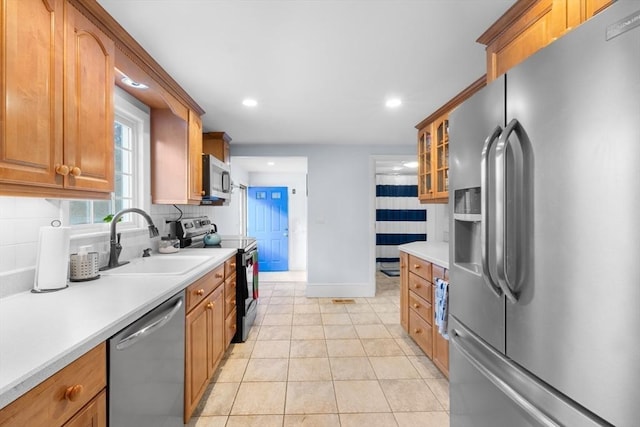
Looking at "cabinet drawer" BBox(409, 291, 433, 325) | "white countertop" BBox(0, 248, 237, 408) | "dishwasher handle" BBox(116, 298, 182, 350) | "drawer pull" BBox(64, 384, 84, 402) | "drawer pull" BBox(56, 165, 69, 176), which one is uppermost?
"drawer pull" BBox(56, 165, 69, 176)

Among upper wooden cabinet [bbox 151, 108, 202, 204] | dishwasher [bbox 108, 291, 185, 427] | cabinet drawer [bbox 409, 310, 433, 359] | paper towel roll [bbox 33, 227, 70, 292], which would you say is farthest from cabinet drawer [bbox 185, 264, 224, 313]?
cabinet drawer [bbox 409, 310, 433, 359]

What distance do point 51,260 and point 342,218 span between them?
3568 millimetres

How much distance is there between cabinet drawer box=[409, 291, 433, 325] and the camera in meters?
2.45

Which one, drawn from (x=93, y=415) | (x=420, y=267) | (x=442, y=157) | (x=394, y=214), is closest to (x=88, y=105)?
(x=93, y=415)

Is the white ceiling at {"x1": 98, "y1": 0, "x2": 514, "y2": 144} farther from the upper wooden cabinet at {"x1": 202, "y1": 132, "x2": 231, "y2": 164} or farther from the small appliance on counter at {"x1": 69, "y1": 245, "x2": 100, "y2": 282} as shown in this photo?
the small appliance on counter at {"x1": 69, "y1": 245, "x2": 100, "y2": 282}

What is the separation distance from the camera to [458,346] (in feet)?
4.28

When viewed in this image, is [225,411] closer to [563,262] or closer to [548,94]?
[563,262]

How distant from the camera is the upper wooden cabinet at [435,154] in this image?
2.84 m

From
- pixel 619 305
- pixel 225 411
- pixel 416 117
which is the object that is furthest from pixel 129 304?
pixel 416 117

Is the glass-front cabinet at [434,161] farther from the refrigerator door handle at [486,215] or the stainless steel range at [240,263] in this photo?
the stainless steel range at [240,263]

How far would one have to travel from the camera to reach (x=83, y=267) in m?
1.57

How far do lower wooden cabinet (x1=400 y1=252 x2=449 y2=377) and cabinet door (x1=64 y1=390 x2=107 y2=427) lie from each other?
6.51 feet

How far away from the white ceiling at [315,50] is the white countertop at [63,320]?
1.36 metres

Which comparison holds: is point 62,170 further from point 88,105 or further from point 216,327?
point 216,327
